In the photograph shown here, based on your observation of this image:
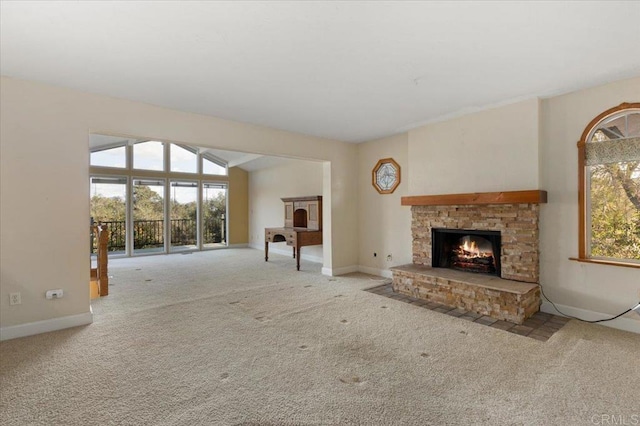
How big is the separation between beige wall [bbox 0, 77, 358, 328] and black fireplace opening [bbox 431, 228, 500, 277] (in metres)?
3.89

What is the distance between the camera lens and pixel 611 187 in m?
Answer: 3.14

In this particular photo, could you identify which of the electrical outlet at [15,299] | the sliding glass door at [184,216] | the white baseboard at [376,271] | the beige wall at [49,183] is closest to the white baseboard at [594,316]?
the white baseboard at [376,271]

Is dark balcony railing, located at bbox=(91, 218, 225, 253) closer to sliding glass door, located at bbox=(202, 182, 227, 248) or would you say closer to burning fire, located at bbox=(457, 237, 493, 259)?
sliding glass door, located at bbox=(202, 182, 227, 248)

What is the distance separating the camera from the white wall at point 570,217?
9.86ft

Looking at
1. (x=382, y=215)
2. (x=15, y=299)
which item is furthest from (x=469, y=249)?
(x=15, y=299)

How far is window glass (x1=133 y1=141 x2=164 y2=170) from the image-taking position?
803cm

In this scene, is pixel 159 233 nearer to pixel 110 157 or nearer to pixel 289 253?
pixel 110 157

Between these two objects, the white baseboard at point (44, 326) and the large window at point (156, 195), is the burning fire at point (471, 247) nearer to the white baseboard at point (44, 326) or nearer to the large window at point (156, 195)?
the white baseboard at point (44, 326)

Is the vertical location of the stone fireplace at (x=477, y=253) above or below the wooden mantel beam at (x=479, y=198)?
below

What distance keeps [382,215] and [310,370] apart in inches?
138

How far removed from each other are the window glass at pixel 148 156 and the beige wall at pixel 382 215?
5.80 meters

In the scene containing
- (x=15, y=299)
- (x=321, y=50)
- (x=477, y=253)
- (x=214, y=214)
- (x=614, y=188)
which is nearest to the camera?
(x=321, y=50)

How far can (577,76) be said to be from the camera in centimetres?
289

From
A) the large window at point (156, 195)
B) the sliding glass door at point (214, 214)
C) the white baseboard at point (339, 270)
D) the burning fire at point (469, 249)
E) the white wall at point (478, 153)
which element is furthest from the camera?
the sliding glass door at point (214, 214)
